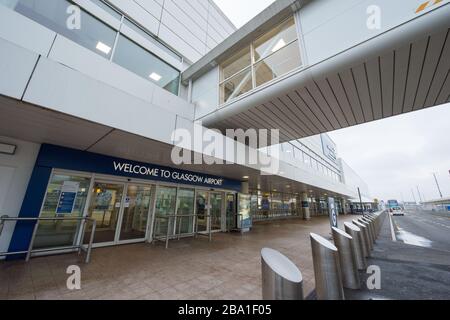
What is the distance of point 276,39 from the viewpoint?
502 cm

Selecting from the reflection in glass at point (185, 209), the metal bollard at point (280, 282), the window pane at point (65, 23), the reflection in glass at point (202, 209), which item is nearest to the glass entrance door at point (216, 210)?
the reflection in glass at point (202, 209)

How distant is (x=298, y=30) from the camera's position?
13.8 feet

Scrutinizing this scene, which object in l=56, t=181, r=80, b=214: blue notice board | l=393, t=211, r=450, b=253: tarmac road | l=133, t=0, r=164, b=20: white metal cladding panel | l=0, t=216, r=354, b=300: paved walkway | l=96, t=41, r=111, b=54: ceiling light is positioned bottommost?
l=0, t=216, r=354, b=300: paved walkway

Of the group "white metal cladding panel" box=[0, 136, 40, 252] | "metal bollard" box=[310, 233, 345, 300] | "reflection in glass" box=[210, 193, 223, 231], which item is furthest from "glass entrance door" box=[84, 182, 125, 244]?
"metal bollard" box=[310, 233, 345, 300]

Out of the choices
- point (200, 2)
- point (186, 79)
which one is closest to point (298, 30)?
point (186, 79)

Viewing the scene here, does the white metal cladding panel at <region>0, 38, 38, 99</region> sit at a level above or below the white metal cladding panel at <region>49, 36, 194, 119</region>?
below

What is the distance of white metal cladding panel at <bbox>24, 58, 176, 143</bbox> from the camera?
2789 millimetres

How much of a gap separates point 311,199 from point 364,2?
23218 mm

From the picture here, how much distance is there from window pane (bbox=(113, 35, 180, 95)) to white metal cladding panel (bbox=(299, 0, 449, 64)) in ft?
16.1

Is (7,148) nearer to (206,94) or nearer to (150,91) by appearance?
(150,91)

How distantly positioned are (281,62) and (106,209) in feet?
23.2

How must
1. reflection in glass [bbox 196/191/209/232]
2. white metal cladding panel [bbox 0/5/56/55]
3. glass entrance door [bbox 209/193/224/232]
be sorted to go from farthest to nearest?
glass entrance door [bbox 209/193/224/232], reflection in glass [bbox 196/191/209/232], white metal cladding panel [bbox 0/5/56/55]

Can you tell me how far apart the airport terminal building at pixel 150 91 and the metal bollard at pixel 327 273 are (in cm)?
330

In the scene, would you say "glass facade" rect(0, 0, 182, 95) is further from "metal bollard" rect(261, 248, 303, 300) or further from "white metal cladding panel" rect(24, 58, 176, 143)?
"metal bollard" rect(261, 248, 303, 300)
